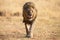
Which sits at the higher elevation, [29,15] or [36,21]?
[29,15]

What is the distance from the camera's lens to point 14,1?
21.1 meters

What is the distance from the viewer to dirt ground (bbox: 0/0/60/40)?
43.8ft

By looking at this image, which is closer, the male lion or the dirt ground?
the male lion

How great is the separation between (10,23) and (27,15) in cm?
288

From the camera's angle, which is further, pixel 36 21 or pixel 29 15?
pixel 36 21

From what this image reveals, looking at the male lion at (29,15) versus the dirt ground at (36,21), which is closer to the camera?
the male lion at (29,15)

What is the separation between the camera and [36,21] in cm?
1638

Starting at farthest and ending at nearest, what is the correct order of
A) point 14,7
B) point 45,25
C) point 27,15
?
point 14,7
point 45,25
point 27,15

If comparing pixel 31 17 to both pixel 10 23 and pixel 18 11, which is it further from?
pixel 18 11

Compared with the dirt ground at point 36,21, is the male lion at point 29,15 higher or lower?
higher

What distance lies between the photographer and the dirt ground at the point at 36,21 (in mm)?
13351

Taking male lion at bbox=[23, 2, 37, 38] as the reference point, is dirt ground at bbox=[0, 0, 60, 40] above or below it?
below

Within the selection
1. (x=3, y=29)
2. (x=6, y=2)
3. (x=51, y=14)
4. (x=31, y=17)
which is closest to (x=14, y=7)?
(x=6, y=2)

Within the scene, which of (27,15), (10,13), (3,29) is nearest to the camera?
(27,15)
